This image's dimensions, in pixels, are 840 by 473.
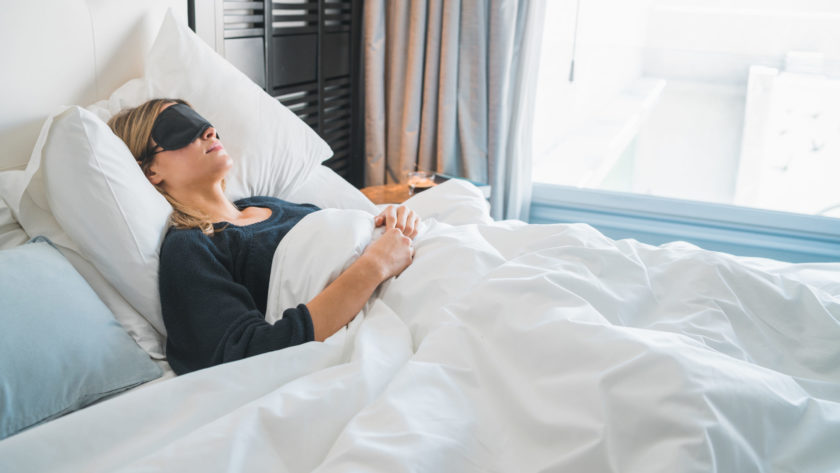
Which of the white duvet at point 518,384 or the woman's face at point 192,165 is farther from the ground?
the woman's face at point 192,165

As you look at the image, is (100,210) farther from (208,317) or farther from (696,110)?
(696,110)

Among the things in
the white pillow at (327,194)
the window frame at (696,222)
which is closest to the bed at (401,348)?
the white pillow at (327,194)

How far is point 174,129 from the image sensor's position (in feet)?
5.01

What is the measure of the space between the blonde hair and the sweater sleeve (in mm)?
135

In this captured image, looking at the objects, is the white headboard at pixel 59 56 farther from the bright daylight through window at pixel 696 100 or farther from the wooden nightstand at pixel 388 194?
the bright daylight through window at pixel 696 100

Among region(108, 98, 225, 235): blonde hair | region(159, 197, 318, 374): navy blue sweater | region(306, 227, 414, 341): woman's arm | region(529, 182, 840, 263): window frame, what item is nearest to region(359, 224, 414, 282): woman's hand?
region(306, 227, 414, 341): woman's arm

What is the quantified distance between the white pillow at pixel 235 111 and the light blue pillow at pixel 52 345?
Result: 0.61m

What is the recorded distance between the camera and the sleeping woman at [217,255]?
1.28 m

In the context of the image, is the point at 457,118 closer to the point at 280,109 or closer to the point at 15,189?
the point at 280,109

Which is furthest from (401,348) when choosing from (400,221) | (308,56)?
(308,56)

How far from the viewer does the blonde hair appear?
1.51 m

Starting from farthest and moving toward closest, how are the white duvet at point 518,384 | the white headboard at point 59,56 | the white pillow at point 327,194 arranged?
the white pillow at point 327,194 → the white headboard at point 59,56 → the white duvet at point 518,384

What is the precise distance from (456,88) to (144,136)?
1.61m

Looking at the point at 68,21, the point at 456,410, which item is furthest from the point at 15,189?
the point at 456,410
